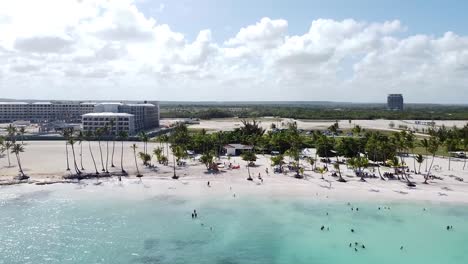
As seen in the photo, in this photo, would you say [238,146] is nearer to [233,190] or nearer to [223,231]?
[233,190]

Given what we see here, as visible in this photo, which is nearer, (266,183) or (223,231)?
(223,231)

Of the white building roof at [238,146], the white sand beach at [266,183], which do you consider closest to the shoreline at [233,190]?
the white sand beach at [266,183]

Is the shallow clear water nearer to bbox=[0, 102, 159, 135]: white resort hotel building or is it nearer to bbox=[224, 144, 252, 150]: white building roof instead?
bbox=[224, 144, 252, 150]: white building roof

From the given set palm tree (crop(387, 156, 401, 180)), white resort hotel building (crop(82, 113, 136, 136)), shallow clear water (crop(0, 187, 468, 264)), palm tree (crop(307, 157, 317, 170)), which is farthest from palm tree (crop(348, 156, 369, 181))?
white resort hotel building (crop(82, 113, 136, 136))

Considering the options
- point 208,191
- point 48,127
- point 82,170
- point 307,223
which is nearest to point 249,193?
point 208,191

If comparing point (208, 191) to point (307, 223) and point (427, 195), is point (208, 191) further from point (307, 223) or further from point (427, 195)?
point (427, 195)

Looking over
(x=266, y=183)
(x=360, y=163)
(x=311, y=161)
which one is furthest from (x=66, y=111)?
(x=360, y=163)
